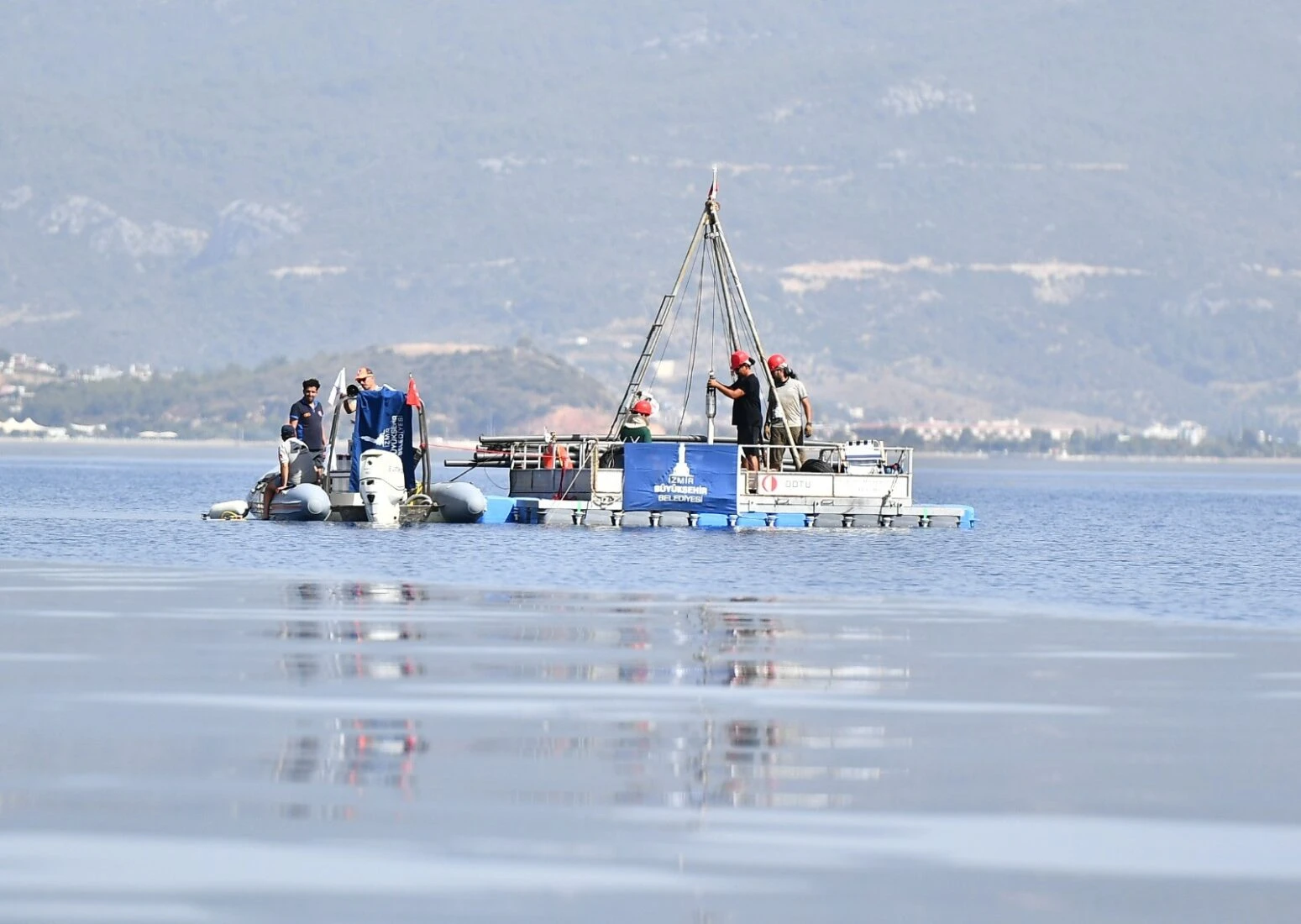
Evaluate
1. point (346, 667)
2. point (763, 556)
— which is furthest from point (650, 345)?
point (346, 667)

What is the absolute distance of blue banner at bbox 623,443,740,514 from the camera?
154ft

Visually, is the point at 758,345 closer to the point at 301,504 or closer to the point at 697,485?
the point at 697,485

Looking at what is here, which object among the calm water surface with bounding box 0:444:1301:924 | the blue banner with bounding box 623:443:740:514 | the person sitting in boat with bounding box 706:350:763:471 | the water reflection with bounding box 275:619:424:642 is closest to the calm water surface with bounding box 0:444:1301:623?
the calm water surface with bounding box 0:444:1301:924

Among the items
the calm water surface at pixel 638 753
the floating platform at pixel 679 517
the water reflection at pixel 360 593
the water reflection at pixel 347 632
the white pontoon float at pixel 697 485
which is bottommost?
the calm water surface at pixel 638 753

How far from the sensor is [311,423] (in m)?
44.5

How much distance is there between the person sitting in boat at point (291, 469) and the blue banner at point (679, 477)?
5.34 meters

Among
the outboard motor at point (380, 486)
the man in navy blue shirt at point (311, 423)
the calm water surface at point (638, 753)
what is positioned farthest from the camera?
the outboard motor at point (380, 486)

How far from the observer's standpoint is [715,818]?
12180 millimetres

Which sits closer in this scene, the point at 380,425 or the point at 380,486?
the point at 380,425

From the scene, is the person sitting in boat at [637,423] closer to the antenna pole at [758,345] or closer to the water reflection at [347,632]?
the antenna pole at [758,345]

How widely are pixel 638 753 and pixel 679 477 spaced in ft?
109

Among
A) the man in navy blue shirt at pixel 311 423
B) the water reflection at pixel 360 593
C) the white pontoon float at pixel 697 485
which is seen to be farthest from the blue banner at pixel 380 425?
the water reflection at pixel 360 593

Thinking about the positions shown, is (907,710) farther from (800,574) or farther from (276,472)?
(276,472)

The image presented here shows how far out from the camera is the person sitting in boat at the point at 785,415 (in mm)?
46688
